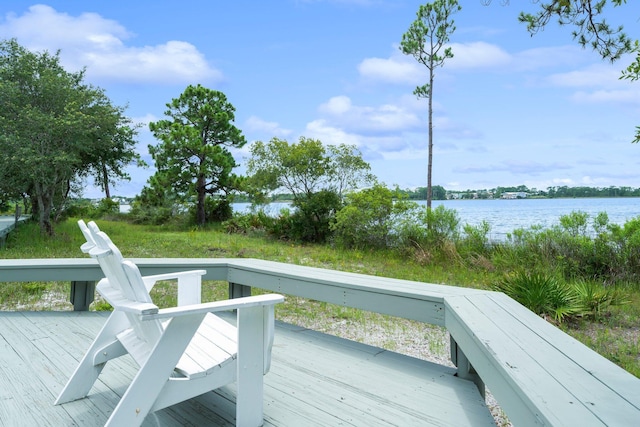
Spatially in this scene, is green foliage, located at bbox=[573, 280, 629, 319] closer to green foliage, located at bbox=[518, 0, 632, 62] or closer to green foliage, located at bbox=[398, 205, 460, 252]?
green foliage, located at bbox=[518, 0, 632, 62]

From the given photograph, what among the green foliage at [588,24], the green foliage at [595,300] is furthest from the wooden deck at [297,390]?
the green foliage at [595,300]

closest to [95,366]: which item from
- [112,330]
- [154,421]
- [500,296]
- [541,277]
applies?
[112,330]

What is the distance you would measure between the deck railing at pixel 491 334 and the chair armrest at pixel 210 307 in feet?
2.94

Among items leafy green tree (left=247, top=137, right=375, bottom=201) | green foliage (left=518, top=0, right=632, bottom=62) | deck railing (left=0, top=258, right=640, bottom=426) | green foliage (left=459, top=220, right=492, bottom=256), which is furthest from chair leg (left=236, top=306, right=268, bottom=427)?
leafy green tree (left=247, top=137, right=375, bottom=201)

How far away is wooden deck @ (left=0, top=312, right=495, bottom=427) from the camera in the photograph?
1.92 metres

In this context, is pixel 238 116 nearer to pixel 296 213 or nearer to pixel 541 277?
pixel 296 213

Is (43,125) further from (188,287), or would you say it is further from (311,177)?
(188,287)

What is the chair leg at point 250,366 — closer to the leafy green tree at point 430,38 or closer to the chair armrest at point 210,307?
the chair armrest at point 210,307

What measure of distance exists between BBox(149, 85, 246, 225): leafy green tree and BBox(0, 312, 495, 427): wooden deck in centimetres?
1604

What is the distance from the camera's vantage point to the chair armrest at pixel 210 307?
1.50m

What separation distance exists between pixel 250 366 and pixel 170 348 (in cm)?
38

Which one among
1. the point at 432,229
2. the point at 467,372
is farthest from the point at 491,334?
the point at 432,229

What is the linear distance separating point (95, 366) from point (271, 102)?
8695 millimetres

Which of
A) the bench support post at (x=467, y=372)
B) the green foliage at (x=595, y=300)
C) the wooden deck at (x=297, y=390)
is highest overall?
the bench support post at (x=467, y=372)
